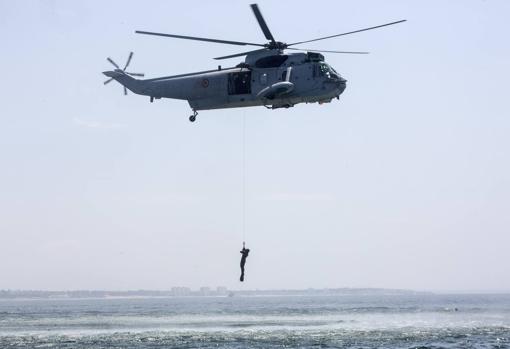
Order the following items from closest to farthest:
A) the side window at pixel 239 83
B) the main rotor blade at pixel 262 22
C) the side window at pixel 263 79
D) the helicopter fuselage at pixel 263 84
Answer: the main rotor blade at pixel 262 22 < the helicopter fuselage at pixel 263 84 < the side window at pixel 263 79 < the side window at pixel 239 83

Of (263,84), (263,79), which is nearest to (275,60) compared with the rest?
(263,79)

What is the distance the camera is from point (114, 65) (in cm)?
3841

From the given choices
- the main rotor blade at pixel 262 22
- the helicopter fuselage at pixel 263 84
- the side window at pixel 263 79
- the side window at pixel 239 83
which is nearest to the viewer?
the main rotor blade at pixel 262 22

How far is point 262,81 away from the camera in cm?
3238

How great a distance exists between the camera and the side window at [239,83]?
32.7 meters

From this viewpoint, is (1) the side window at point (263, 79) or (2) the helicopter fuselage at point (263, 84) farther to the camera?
(1) the side window at point (263, 79)

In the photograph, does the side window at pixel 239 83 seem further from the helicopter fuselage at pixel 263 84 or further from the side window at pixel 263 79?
the side window at pixel 263 79

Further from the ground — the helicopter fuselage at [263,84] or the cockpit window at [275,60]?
the cockpit window at [275,60]

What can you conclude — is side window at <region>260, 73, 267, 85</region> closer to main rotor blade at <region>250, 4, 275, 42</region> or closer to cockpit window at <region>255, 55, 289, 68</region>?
cockpit window at <region>255, 55, 289, 68</region>

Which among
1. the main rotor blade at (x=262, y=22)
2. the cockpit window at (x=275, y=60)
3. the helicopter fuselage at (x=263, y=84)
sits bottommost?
the helicopter fuselage at (x=263, y=84)

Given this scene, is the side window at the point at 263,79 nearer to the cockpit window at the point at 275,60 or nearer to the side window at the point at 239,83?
the cockpit window at the point at 275,60

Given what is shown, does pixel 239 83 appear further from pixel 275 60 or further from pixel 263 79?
pixel 275 60

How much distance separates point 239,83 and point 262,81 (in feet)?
3.88

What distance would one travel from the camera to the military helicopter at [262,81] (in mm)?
31594
